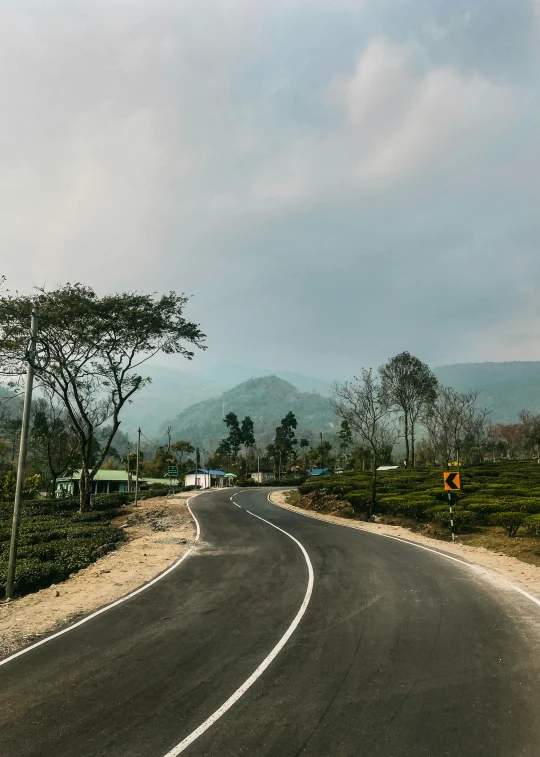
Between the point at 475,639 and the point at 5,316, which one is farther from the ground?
the point at 5,316

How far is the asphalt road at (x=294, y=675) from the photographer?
208 inches

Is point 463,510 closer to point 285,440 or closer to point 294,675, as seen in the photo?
point 294,675

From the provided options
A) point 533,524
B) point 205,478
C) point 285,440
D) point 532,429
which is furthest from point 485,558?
→ point 285,440

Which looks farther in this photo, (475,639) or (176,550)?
(176,550)

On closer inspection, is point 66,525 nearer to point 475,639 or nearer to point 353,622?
point 353,622

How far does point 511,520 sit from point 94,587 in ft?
53.3

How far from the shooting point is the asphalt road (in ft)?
17.3

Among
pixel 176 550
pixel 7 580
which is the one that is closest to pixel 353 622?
pixel 7 580

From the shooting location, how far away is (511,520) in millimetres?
19141

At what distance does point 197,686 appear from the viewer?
6.62m

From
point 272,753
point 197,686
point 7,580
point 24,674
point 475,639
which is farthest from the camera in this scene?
point 7,580

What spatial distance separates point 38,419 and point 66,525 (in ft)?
108

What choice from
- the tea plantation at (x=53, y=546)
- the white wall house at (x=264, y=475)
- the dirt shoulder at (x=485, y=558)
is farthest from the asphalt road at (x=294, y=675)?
the white wall house at (x=264, y=475)

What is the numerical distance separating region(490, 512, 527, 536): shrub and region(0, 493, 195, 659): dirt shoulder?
522 inches
